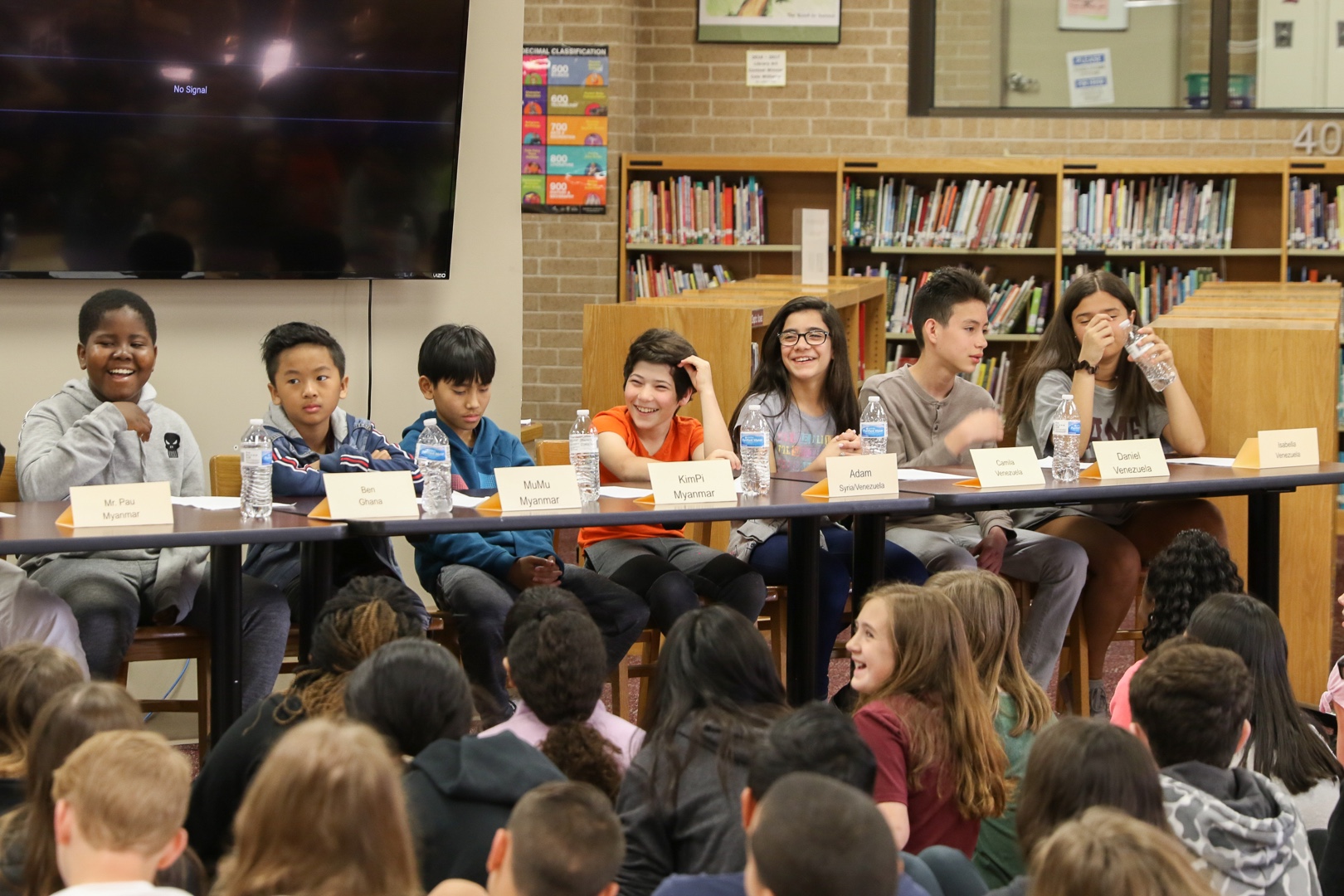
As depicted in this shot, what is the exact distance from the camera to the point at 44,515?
2.94 m

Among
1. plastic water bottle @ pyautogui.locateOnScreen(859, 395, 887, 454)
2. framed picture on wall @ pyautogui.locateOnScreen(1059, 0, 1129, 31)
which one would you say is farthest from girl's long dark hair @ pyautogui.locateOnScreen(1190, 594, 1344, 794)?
framed picture on wall @ pyautogui.locateOnScreen(1059, 0, 1129, 31)

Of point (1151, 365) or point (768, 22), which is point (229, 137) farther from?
point (768, 22)

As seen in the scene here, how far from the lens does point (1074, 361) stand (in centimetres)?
402

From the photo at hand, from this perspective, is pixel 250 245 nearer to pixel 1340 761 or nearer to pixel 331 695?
pixel 331 695

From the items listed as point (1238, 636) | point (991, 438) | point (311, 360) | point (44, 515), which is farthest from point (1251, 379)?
point (44, 515)

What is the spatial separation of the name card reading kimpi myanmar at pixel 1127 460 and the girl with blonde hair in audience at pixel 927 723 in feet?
4.37

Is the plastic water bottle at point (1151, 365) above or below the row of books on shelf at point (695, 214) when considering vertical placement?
below

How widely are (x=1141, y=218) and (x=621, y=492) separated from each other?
15.8ft

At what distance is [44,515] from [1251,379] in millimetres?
3022

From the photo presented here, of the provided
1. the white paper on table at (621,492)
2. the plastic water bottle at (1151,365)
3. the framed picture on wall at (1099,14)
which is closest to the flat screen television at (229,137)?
the white paper on table at (621,492)

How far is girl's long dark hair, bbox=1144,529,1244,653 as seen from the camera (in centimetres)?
291

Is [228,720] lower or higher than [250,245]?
lower

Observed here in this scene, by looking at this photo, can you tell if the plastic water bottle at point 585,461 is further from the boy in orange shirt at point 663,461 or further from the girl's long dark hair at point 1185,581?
the girl's long dark hair at point 1185,581

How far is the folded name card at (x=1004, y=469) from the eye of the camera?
3344mm
